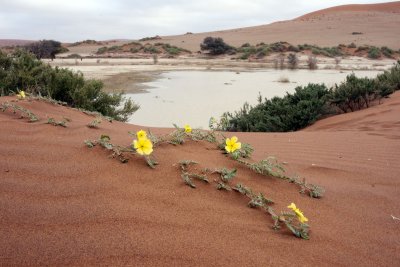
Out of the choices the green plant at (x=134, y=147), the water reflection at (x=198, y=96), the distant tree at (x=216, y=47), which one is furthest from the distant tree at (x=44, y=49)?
the green plant at (x=134, y=147)

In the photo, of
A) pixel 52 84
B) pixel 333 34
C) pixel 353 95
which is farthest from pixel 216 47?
pixel 52 84

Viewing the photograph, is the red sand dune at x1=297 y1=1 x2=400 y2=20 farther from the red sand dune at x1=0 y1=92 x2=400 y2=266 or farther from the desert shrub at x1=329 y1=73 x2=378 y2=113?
the red sand dune at x1=0 y1=92 x2=400 y2=266

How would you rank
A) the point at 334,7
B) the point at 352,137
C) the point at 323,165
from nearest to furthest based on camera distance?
the point at 323,165, the point at 352,137, the point at 334,7

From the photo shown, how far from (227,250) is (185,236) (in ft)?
0.57

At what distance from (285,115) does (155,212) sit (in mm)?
5578

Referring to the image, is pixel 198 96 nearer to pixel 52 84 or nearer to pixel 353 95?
pixel 353 95

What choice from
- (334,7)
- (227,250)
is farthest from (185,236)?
(334,7)

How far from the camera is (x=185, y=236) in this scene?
1552 mm

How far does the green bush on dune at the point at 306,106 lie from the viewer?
6832 millimetres

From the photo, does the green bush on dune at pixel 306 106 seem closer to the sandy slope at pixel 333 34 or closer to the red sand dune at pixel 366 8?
the sandy slope at pixel 333 34

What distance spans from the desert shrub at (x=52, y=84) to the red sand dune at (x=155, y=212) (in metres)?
3.53

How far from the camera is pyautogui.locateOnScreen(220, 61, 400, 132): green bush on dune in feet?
22.4

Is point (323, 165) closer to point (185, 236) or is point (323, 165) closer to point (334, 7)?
point (185, 236)

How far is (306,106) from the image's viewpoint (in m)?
7.10
